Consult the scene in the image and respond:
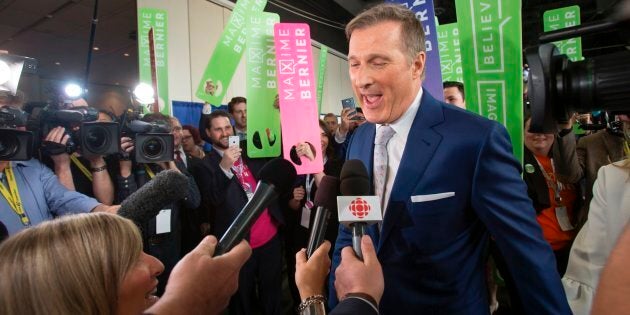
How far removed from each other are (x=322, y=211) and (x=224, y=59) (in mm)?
2105

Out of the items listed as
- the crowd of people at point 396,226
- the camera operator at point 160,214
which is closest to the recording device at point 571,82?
the crowd of people at point 396,226

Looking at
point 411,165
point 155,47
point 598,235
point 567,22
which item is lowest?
point 598,235

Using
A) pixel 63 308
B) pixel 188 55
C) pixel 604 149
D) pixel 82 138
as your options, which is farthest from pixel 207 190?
pixel 188 55

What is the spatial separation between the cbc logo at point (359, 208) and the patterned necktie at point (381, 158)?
0.41 meters

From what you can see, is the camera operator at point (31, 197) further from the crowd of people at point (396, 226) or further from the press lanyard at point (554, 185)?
the press lanyard at point (554, 185)

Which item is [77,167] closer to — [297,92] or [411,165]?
[297,92]

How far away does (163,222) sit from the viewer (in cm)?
219

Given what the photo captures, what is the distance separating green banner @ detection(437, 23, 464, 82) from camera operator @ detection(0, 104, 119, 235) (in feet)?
7.10

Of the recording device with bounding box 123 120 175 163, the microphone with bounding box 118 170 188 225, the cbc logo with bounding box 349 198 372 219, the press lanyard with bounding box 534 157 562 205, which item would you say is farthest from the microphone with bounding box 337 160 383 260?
the press lanyard with bounding box 534 157 562 205

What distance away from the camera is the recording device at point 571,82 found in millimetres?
542

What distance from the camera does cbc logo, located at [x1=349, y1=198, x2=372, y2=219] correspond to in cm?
82

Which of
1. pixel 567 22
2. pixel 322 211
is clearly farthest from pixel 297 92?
pixel 567 22

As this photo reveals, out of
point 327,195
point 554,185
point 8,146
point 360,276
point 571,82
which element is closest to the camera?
point 571,82

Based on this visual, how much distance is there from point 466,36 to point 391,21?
20.1 inches
